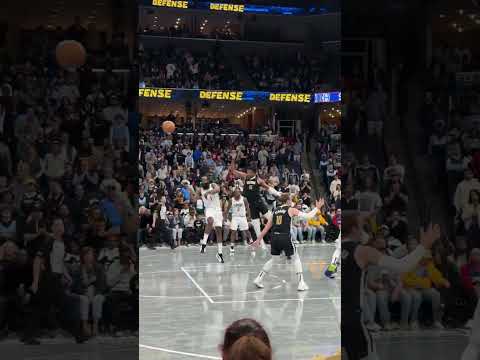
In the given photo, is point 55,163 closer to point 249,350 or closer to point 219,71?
point 249,350

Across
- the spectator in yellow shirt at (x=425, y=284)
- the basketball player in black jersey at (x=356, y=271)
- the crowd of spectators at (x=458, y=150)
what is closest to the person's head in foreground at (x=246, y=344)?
the basketball player in black jersey at (x=356, y=271)

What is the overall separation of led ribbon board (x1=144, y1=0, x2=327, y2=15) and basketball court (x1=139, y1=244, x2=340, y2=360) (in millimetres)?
18366

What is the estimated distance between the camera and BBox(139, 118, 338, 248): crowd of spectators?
1752cm

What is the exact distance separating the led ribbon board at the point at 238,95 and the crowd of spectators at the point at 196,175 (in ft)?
5.76

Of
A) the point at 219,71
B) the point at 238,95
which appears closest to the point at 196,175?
the point at 238,95

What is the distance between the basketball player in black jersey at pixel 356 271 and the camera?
19.8 feet

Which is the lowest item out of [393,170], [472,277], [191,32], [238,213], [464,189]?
[472,277]

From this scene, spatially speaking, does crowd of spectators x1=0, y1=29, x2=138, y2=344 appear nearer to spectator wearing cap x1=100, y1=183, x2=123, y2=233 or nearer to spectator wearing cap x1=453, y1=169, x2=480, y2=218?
spectator wearing cap x1=100, y1=183, x2=123, y2=233

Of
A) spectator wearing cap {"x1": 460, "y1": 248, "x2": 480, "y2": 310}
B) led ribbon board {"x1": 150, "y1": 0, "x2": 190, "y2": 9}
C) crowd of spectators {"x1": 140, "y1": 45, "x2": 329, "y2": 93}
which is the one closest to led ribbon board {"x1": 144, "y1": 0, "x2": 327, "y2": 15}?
led ribbon board {"x1": 150, "y1": 0, "x2": 190, "y2": 9}

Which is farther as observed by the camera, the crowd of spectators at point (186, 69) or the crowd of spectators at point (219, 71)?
the crowd of spectators at point (219, 71)

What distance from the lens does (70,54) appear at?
5871mm

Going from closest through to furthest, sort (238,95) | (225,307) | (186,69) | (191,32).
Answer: (225,307) < (238,95) < (186,69) < (191,32)

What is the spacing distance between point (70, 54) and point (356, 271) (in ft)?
10.5

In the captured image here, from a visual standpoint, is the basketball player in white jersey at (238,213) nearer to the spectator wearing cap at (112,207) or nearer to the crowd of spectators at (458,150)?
the crowd of spectators at (458,150)
